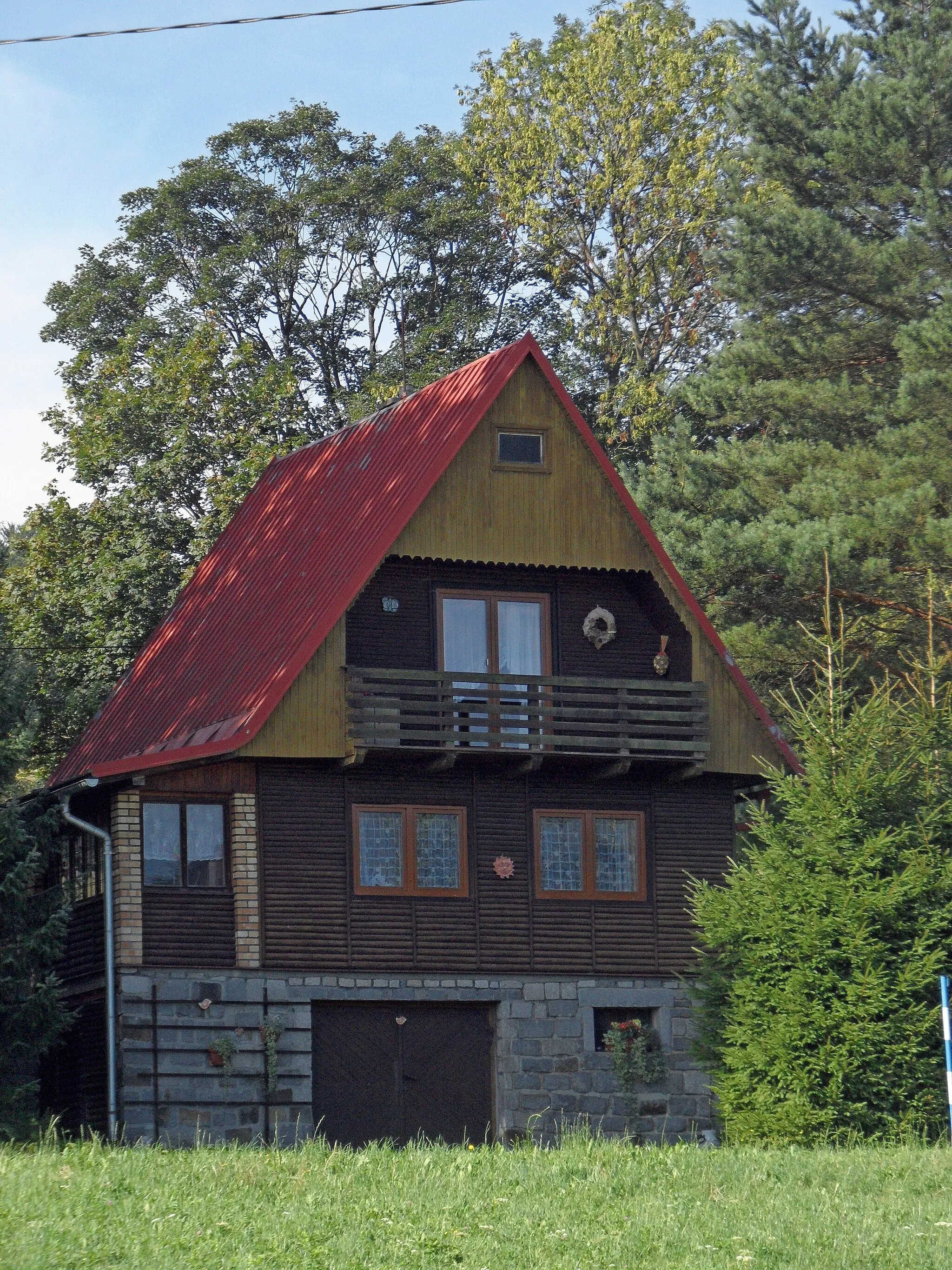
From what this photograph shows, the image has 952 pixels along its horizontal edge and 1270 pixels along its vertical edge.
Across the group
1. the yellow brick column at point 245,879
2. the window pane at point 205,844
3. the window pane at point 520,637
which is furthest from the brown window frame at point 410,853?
the window pane at point 520,637

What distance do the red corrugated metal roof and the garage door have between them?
4206 millimetres

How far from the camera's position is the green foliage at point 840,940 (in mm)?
24109

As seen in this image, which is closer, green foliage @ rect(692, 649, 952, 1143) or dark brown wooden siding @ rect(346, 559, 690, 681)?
green foliage @ rect(692, 649, 952, 1143)

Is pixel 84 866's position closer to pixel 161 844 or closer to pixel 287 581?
pixel 161 844

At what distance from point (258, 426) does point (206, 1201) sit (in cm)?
2752

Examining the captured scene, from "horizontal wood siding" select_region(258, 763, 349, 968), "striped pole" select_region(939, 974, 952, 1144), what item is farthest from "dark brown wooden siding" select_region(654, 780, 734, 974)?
"striped pole" select_region(939, 974, 952, 1144)

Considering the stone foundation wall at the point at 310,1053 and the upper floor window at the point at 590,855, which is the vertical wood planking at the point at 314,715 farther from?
the upper floor window at the point at 590,855

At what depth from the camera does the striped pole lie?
22.2 m

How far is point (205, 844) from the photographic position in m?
28.4

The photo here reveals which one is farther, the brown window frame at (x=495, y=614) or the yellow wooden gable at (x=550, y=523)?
the brown window frame at (x=495, y=614)

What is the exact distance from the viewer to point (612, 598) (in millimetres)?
31297

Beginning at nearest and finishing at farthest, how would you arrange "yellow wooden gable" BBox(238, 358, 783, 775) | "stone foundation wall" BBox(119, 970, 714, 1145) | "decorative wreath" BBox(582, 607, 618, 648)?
"stone foundation wall" BBox(119, 970, 714, 1145), "yellow wooden gable" BBox(238, 358, 783, 775), "decorative wreath" BBox(582, 607, 618, 648)

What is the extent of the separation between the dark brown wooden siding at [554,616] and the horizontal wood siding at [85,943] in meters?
4.85

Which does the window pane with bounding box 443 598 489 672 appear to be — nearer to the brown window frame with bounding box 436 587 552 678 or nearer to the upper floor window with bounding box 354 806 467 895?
the brown window frame with bounding box 436 587 552 678
